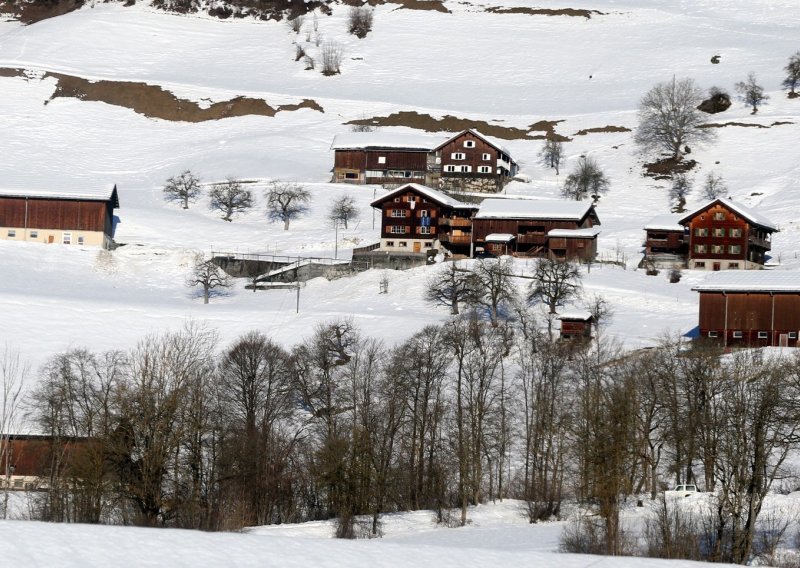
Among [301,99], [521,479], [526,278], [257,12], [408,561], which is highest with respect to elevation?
[257,12]

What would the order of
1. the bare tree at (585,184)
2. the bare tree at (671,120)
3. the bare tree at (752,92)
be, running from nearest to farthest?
1. the bare tree at (585,184)
2. the bare tree at (671,120)
3. the bare tree at (752,92)

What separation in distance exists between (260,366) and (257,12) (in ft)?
432

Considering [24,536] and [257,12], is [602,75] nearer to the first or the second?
[257,12]

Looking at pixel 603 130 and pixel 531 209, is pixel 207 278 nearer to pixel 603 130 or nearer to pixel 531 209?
pixel 531 209

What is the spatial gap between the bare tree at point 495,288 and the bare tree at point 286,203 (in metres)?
29.9

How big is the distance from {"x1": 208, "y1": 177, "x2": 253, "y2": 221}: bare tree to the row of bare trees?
37.1 metres

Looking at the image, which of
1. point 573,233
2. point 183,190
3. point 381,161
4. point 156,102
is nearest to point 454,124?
point 381,161

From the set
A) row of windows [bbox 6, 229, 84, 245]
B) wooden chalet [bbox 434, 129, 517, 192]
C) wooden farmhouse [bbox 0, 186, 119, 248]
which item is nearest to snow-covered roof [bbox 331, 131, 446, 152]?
wooden chalet [bbox 434, 129, 517, 192]

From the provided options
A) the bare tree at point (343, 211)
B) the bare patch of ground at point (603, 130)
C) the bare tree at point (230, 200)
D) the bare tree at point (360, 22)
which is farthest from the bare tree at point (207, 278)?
the bare tree at point (360, 22)

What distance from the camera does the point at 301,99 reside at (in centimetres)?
14488

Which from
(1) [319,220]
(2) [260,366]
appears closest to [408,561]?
(2) [260,366]

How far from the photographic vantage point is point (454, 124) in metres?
137

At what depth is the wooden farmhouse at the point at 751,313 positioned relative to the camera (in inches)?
2640

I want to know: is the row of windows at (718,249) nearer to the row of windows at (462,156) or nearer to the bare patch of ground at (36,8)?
the row of windows at (462,156)
